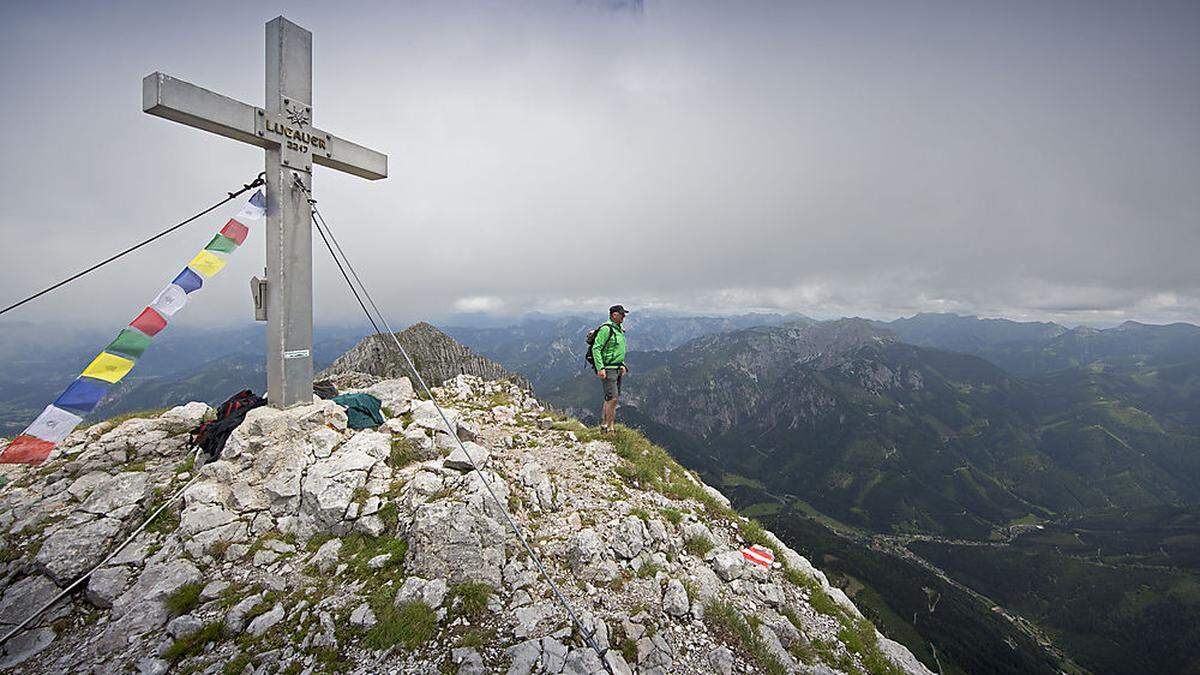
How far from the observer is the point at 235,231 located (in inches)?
328

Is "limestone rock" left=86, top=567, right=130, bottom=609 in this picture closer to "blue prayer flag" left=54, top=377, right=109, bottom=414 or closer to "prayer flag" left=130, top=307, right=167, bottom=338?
"blue prayer flag" left=54, top=377, right=109, bottom=414

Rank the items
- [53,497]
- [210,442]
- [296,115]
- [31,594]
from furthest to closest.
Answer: [296,115] < [210,442] < [53,497] < [31,594]

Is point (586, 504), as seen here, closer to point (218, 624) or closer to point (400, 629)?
point (400, 629)

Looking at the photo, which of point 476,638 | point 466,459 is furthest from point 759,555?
point 466,459

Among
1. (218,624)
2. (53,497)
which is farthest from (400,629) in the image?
(53,497)

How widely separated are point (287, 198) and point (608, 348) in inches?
309

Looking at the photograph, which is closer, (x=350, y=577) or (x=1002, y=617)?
(x=350, y=577)

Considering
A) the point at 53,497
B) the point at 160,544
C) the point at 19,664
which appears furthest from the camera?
the point at 53,497

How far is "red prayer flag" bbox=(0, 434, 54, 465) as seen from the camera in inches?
232

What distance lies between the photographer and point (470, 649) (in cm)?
496

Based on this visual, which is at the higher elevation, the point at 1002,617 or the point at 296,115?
the point at 296,115

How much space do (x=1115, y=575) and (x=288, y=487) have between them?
274738 millimetres

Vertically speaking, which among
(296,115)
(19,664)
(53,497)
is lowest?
(19,664)

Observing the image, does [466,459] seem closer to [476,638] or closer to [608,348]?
[476,638]
